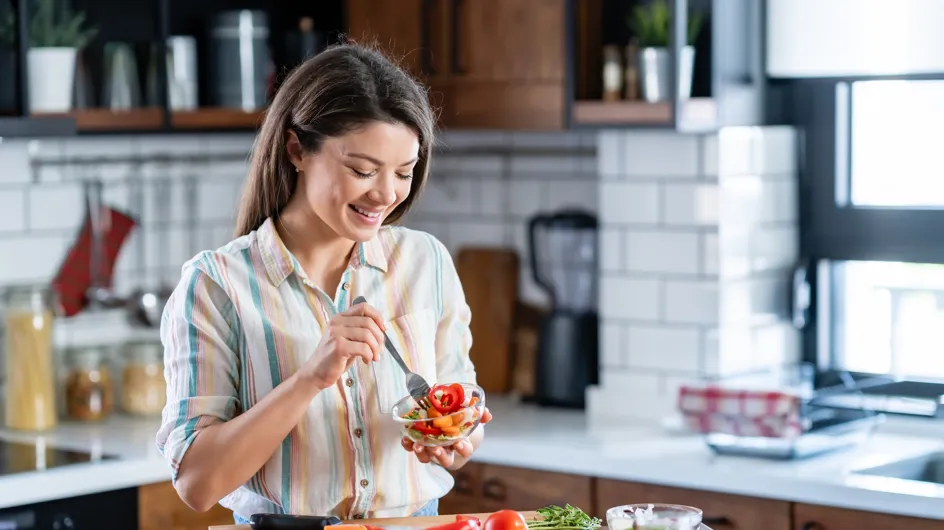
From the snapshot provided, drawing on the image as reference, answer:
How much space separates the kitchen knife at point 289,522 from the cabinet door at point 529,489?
135 cm

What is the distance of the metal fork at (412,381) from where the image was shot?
204cm

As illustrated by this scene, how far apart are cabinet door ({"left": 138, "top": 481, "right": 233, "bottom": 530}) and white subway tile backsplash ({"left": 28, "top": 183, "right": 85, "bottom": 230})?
87cm

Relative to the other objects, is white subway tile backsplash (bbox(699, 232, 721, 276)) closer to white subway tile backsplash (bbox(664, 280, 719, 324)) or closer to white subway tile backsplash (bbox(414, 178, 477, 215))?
white subway tile backsplash (bbox(664, 280, 719, 324))

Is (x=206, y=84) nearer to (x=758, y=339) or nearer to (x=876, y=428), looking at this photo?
(x=758, y=339)

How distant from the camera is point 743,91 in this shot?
3.44m

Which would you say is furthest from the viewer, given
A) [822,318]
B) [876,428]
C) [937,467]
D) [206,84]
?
[206,84]

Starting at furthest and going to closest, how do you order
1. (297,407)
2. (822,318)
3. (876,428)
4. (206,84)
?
(206,84) → (822,318) → (876,428) → (297,407)

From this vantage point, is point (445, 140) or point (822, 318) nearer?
point (822, 318)

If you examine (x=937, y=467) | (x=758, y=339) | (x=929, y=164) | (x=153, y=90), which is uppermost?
(x=153, y=90)

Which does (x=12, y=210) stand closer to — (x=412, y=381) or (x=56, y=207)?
(x=56, y=207)

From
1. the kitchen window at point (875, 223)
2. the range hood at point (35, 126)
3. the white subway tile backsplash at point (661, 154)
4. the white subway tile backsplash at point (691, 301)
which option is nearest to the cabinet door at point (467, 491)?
the white subway tile backsplash at point (691, 301)

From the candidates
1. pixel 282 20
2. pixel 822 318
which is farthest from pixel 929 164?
pixel 282 20

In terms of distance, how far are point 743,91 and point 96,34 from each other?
1.70 m

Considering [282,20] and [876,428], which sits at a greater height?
[282,20]
